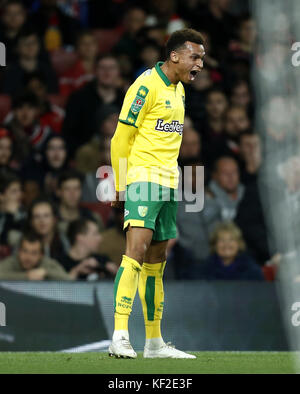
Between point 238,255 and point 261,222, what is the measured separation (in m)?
0.89

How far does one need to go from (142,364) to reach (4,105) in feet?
22.5

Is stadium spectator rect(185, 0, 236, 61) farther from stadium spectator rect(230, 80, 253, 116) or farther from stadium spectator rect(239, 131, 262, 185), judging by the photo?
stadium spectator rect(239, 131, 262, 185)

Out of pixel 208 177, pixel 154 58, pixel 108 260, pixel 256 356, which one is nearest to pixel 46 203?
pixel 108 260

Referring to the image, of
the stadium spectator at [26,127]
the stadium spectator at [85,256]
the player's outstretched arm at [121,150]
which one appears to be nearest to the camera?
the player's outstretched arm at [121,150]

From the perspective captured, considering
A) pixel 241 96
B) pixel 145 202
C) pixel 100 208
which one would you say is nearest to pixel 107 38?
pixel 241 96

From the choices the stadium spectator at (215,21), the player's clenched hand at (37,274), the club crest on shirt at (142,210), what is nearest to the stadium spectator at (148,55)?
the stadium spectator at (215,21)

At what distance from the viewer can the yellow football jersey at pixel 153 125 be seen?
7109 millimetres

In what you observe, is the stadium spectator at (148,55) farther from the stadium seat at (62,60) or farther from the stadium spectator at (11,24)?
the stadium spectator at (11,24)

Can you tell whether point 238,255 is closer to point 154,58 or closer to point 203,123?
point 203,123

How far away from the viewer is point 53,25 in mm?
14109

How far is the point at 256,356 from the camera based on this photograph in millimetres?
7852

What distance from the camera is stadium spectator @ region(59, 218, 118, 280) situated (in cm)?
1045

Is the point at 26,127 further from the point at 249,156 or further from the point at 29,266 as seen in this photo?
the point at 249,156

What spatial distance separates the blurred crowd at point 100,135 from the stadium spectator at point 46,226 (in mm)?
13
